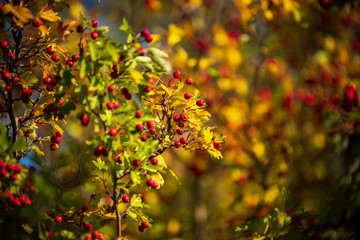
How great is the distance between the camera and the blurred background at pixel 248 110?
3.10m

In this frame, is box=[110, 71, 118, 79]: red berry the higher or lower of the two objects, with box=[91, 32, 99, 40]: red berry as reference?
lower

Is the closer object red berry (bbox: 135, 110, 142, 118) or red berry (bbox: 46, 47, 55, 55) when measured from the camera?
red berry (bbox: 135, 110, 142, 118)

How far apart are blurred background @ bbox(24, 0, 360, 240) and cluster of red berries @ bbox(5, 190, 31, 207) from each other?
1592 mm

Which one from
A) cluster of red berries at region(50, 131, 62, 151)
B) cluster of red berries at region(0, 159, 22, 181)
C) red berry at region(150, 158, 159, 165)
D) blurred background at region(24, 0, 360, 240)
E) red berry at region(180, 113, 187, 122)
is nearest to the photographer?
cluster of red berries at region(0, 159, 22, 181)

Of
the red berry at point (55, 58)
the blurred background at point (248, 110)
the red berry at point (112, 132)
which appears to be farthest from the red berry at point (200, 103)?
the blurred background at point (248, 110)

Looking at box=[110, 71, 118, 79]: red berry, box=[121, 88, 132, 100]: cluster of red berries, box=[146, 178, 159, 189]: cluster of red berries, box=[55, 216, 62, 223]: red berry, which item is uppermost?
box=[110, 71, 118, 79]: red berry

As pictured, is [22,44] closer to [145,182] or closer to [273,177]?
[145,182]

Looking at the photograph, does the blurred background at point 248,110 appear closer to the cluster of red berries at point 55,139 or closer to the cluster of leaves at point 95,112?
the cluster of red berries at point 55,139

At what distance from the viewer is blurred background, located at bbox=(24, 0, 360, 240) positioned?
3.10 meters

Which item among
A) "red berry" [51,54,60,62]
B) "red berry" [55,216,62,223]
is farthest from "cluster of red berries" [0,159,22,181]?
"red berry" [51,54,60,62]

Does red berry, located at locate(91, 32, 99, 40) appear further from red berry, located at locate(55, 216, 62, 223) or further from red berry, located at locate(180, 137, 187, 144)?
red berry, located at locate(55, 216, 62, 223)

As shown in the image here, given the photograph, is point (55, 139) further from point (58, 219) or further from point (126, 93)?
point (126, 93)

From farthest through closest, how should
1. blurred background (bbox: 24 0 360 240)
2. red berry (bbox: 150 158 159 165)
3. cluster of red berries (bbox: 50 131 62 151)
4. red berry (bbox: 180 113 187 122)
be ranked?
blurred background (bbox: 24 0 360 240)
cluster of red berries (bbox: 50 131 62 151)
red berry (bbox: 180 113 187 122)
red berry (bbox: 150 158 159 165)

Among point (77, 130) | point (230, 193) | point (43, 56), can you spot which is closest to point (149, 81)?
point (43, 56)
